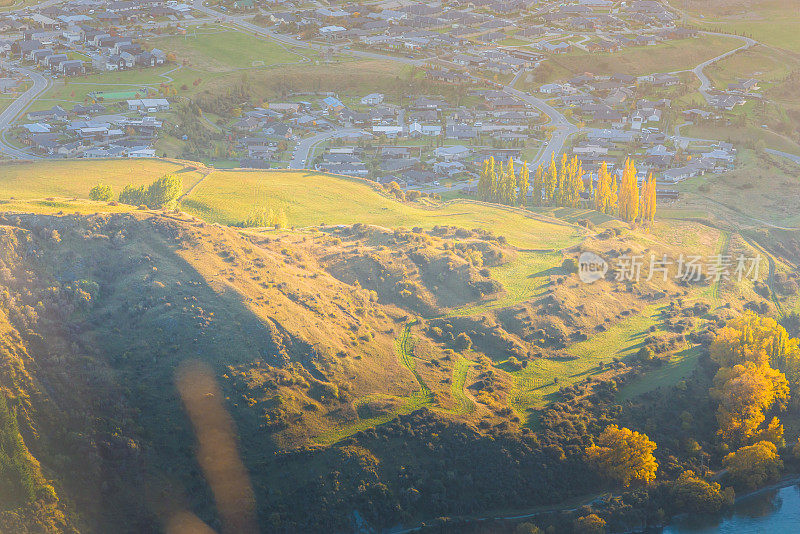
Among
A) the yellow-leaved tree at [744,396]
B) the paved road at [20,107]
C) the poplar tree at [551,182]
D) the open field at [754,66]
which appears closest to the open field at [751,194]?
the poplar tree at [551,182]

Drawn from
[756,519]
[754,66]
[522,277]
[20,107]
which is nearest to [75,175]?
[20,107]

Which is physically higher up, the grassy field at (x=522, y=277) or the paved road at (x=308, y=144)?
the grassy field at (x=522, y=277)

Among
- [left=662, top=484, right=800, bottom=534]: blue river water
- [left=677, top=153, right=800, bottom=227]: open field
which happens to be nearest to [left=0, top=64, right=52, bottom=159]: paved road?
[left=677, top=153, right=800, bottom=227]: open field

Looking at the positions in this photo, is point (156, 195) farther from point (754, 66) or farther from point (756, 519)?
point (754, 66)

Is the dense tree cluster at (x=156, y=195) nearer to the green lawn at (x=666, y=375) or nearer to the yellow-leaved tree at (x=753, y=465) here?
the green lawn at (x=666, y=375)

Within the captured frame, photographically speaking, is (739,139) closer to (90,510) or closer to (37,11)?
(90,510)

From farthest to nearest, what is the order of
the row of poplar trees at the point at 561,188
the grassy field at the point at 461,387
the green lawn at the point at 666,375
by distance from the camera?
the row of poplar trees at the point at 561,188 < the green lawn at the point at 666,375 < the grassy field at the point at 461,387

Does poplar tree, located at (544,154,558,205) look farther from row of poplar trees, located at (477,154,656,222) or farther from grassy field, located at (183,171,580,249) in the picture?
grassy field, located at (183,171,580,249)
